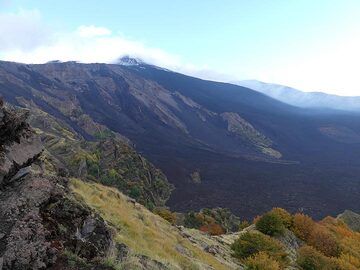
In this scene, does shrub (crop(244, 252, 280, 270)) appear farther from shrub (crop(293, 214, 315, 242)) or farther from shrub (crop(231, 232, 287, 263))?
shrub (crop(293, 214, 315, 242))

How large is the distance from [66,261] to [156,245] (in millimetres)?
7354

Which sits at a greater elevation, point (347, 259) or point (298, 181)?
point (347, 259)

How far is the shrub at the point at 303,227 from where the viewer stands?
42.6m

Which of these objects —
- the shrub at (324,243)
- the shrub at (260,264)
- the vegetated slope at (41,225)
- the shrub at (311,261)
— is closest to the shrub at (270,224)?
the shrub at (324,243)

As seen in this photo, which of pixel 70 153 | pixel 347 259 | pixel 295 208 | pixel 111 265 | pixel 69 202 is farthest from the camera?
pixel 295 208

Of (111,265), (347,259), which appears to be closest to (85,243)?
(111,265)

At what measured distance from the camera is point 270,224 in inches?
1529

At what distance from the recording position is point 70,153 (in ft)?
394

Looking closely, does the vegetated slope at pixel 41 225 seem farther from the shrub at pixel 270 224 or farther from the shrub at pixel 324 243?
the shrub at pixel 324 243

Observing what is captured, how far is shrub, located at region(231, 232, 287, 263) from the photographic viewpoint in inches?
1206

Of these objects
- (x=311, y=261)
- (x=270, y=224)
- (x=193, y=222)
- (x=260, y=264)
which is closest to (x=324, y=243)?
(x=270, y=224)

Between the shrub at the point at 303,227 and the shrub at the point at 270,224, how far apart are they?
4.27 meters

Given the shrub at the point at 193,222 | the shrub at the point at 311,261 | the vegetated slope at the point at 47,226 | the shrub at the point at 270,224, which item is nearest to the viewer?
the vegetated slope at the point at 47,226

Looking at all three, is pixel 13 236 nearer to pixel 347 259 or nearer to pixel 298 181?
pixel 347 259
